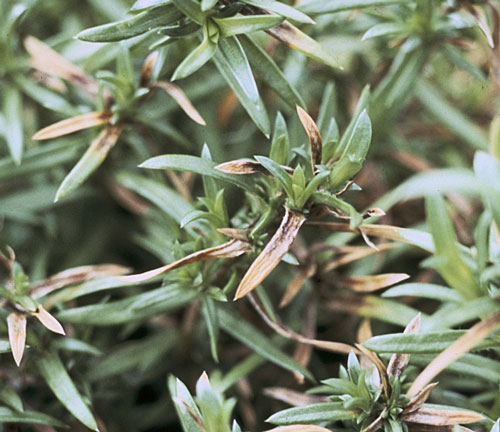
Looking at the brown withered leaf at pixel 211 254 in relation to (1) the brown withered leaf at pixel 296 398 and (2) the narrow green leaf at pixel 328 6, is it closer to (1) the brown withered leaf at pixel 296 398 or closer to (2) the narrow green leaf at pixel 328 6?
(1) the brown withered leaf at pixel 296 398

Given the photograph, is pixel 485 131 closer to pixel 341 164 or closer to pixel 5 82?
pixel 341 164

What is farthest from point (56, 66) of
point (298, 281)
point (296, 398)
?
point (296, 398)

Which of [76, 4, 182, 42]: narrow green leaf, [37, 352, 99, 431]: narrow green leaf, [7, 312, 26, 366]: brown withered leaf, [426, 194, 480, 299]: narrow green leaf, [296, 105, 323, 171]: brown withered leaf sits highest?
[76, 4, 182, 42]: narrow green leaf

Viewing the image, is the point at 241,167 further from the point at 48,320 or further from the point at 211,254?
the point at 48,320

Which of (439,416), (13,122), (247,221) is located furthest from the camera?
(13,122)

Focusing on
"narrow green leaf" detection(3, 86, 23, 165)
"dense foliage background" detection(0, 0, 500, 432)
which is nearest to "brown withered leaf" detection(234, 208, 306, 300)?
"dense foliage background" detection(0, 0, 500, 432)

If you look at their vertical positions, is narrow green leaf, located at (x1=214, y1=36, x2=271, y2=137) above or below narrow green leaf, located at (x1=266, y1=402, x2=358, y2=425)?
above

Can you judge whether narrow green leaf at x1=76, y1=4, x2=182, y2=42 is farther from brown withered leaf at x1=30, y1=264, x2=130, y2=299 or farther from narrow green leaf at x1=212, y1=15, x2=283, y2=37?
brown withered leaf at x1=30, y1=264, x2=130, y2=299

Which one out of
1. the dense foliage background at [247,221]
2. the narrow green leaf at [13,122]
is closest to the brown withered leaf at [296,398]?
the dense foliage background at [247,221]
